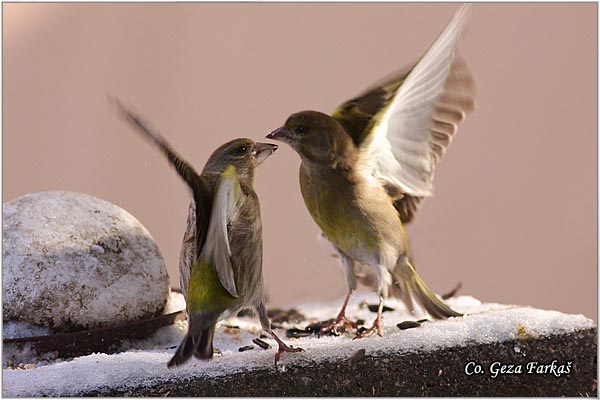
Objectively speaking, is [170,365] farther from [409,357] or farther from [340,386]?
[409,357]

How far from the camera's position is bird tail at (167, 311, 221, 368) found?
1.79 meters

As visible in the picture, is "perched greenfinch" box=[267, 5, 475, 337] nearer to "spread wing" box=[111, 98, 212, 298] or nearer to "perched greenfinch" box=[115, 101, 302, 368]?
"perched greenfinch" box=[115, 101, 302, 368]

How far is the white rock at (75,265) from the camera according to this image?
2406 millimetres

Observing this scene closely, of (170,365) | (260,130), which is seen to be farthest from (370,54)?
(170,365)

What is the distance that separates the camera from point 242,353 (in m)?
2.21

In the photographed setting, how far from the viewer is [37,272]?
95.2 inches

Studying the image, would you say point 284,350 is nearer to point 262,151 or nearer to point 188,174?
point 262,151

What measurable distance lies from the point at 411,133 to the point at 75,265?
1.35 meters

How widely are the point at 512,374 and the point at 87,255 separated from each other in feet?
5.09

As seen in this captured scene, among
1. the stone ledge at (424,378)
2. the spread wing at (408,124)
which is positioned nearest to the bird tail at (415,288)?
the spread wing at (408,124)

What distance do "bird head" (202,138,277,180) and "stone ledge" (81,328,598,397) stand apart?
23.5 inches

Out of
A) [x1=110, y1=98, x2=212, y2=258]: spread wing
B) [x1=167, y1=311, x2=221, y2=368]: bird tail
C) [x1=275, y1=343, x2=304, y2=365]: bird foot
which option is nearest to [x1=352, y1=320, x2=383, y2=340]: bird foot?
[x1=275, y1=343, x2=304, y2=365]: bird foot

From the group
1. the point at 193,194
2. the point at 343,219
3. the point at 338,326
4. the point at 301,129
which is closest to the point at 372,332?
the point at 338,326

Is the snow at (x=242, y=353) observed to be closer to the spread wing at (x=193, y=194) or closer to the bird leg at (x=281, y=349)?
the bird leg at (x=281, y=349)
